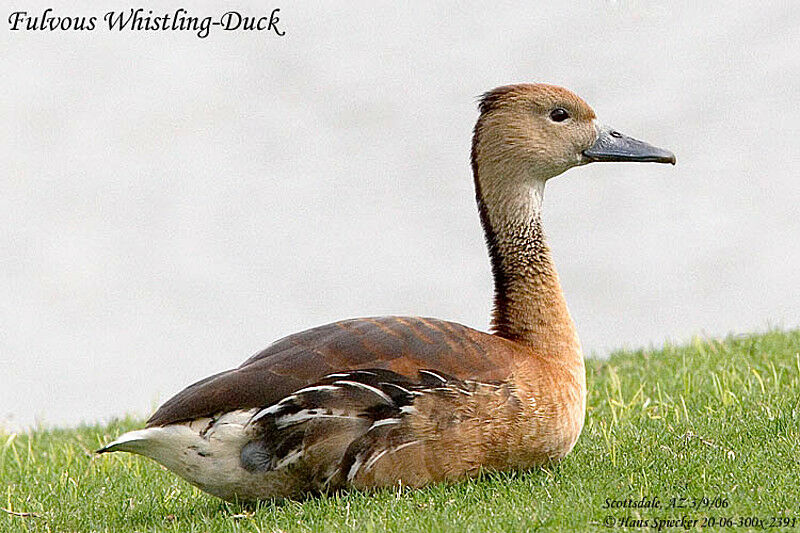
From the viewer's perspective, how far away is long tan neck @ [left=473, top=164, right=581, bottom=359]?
6.01 meters

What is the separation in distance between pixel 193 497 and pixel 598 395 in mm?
3223

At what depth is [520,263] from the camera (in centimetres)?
617

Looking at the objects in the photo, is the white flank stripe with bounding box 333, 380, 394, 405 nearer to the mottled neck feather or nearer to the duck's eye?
the mottled neck feather

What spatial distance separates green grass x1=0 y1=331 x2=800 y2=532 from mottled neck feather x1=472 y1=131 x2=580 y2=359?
2.29 feet

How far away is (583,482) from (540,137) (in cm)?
195

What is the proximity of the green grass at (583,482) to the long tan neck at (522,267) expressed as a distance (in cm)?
67

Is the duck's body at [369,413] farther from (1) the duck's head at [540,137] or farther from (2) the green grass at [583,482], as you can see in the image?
(1) the duck's head at [540,137]

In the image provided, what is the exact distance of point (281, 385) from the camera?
525 centimetres

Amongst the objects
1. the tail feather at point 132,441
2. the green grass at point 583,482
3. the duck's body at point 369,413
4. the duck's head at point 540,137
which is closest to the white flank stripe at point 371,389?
the duck's body at point 369,413

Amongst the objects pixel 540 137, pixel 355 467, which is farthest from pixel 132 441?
pixel 540 137

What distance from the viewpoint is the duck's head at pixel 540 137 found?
6.23 meters

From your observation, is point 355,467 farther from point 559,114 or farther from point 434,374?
point 559,114

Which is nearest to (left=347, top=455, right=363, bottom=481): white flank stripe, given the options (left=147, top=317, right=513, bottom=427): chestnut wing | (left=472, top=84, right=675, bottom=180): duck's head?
(left=147, top=317, right=513, bottom=427): chestnut wing

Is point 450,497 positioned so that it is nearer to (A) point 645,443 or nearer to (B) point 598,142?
(A) point 645,443
